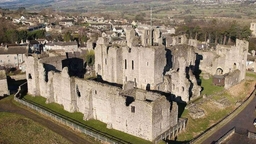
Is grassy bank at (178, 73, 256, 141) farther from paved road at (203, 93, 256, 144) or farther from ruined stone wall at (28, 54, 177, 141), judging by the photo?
ruined stone wall at (28, 54, 177, 141)

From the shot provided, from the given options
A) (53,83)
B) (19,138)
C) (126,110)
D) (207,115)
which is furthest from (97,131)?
(207,115)

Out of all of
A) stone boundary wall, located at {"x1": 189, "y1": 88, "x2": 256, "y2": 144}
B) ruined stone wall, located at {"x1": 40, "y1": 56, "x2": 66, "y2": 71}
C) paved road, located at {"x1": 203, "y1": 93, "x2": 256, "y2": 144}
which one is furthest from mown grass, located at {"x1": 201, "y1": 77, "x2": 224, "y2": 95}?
ruined stone wall, located at {"x1": 40, "y1": 56, "x2": 66, "y2": 71}

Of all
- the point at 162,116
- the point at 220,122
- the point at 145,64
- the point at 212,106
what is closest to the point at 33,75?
the point at 145,64

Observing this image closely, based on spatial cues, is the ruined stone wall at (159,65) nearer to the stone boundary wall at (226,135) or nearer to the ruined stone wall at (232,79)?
the ruined stone wall at (232,79)

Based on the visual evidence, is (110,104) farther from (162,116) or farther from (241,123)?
(241,123)

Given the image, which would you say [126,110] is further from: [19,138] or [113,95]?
[19,138]

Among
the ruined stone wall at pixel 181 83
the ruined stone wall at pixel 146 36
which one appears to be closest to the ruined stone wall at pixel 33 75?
the ruined stone wall at pixel 146 36
